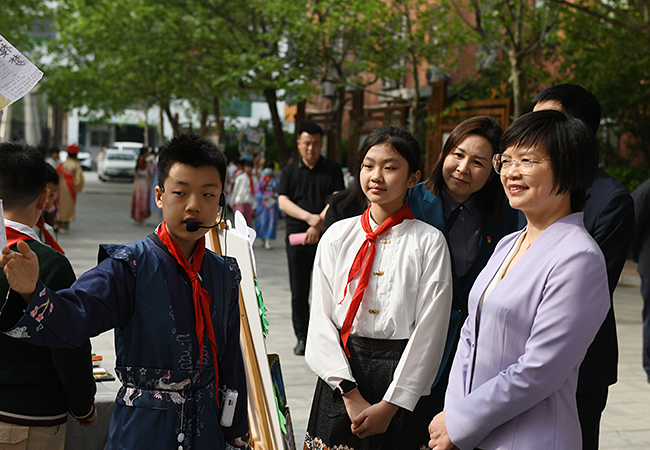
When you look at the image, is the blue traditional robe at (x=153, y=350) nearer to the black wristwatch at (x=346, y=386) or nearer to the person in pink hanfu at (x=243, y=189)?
the black wristwatch at (x=346, y=386)

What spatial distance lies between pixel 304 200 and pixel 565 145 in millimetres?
4068

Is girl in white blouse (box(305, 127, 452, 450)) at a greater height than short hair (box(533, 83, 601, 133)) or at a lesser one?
lesser

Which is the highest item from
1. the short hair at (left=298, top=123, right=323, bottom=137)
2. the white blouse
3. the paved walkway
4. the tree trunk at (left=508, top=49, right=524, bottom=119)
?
the tree trunk at (left=508, top=49, right=524, bottom=119)

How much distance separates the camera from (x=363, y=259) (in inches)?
101

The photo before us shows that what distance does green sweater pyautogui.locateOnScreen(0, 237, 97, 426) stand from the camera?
6.86 feet

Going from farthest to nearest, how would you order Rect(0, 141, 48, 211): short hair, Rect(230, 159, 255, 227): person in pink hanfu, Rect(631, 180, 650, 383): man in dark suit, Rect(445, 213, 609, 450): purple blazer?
Rect(230, 159, 255, 227): person in pink hanfu, Rect(631, 180, 650, 383): man in dark suit, Rect(0, 141, 48, 211): short hair, Rect(445, 213, 609, 450): purple blazer

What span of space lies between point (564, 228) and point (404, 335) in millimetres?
852

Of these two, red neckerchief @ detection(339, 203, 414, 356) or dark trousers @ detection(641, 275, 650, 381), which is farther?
dark trousers @ detection(641, 275, 650, 381)

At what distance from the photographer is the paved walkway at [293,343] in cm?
429

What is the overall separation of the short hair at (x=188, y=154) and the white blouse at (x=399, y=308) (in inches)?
29.9

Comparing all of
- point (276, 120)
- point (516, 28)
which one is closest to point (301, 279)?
point (516, 28)

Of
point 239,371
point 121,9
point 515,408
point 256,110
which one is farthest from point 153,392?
point 256,110

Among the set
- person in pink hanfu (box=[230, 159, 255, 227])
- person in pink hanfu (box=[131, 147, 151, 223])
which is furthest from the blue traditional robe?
person in pink hanfu (box=[131, 147, 151, 223])

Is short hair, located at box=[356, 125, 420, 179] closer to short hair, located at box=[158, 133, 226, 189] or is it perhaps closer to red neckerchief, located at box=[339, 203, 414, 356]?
red neckerchief, located at box=[339, 203, 414, 356]
